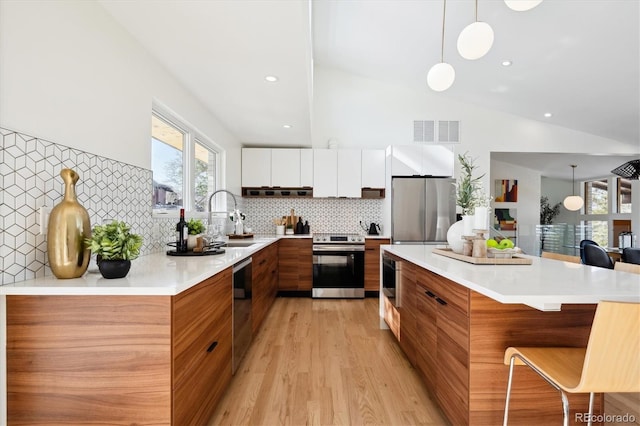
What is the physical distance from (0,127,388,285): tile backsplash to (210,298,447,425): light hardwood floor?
1.22m

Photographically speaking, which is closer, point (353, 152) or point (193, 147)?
point (193, 147)

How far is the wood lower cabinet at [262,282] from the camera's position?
9.52 feet

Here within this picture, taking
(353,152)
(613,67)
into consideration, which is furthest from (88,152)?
(613,67)

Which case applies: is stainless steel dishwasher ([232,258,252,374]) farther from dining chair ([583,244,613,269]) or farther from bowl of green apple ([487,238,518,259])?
dining chair ([583,244,613,269])

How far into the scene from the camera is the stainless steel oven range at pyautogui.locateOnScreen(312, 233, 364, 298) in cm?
446

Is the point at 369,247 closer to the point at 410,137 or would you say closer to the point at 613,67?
the point at 410,137

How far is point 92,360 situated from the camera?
1174 millimetres

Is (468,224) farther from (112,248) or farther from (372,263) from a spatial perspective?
(372,263)

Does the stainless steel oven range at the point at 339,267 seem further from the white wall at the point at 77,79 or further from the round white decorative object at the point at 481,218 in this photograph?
the white wall at the point at 77,79

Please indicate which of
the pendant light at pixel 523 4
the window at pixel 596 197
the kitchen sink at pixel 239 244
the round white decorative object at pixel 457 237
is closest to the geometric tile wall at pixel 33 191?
the kitchen sink at pixel 239 244

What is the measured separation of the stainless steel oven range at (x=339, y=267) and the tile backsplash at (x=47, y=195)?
2262 millimetres

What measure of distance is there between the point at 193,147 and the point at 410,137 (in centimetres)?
359

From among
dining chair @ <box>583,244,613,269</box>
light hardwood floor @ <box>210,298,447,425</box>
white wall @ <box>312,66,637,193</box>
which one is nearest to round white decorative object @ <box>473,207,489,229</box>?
light hardwood floor @ <box>210,298,447,425</box>

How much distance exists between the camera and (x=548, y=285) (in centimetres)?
128
